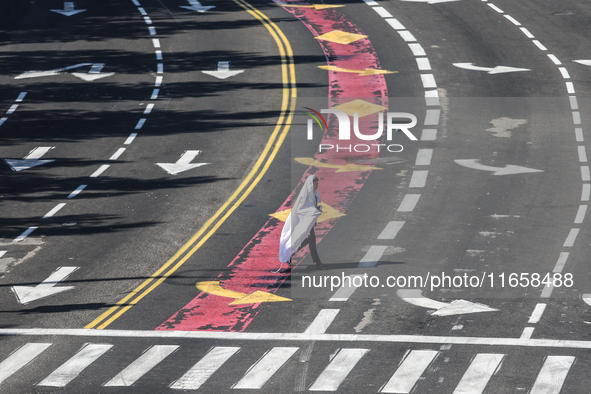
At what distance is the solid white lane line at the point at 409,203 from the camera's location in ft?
64.1

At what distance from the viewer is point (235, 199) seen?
→ 20.7 meters

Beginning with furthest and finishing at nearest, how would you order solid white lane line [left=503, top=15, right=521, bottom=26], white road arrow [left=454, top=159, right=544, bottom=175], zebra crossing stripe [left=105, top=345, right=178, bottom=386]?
solid white lane line [left=503, top=15, right=521, bottom=26] < white road arrow [left=454, top=159, right=544, bottom=175] < zebra crossing stripe [left=105, top=345, right=178, bottom=386]

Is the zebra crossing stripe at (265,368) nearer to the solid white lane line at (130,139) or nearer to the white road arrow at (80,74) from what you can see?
the solid white lane line at (130,139)

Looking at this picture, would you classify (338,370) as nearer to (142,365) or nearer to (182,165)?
(142,365)

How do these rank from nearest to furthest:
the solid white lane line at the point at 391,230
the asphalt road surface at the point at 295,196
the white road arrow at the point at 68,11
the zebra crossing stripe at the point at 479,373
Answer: the zebra crossing stripe at the point at 479,373 → the asphalt road surface at the point at 295,196 → the solid white lane line at the point at 391,230 → the white road arrow at the point at 68,11

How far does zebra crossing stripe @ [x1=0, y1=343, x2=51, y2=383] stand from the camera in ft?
41.9

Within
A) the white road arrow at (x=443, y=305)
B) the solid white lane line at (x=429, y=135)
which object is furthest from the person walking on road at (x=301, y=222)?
the solid white lane line at (x=429, y=135)

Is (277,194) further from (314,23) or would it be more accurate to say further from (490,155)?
(314,23)

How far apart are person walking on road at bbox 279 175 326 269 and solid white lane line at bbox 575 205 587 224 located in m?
6.04

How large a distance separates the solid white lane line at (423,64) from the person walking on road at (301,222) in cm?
1448

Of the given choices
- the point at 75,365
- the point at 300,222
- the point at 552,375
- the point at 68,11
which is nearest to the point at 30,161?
the point at 300,222

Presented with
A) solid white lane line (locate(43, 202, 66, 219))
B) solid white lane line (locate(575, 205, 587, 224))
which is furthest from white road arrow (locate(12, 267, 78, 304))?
solid white lane line (locate(575, 205, 587, 224))

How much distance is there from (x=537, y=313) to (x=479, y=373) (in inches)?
106

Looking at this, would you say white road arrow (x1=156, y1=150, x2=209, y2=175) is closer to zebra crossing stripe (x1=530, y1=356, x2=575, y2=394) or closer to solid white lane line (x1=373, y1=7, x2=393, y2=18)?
zebra crossing stripe (x1=530, y1=356, x2=575, y2=394)
